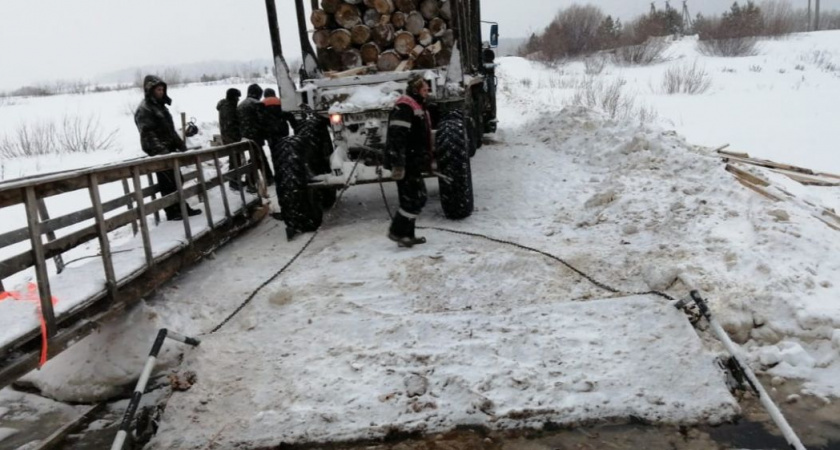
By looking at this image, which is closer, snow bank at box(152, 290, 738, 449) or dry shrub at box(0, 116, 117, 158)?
snow bank at box(152, 290, 738, 449)

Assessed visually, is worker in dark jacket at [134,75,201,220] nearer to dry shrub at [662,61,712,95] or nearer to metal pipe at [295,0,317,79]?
metal pipe at [295,0,317,79]

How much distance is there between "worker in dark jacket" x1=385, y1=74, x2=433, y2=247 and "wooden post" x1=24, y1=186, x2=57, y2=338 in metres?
3.04

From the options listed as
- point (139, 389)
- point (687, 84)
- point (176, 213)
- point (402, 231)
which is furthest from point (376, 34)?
point (687, 84)

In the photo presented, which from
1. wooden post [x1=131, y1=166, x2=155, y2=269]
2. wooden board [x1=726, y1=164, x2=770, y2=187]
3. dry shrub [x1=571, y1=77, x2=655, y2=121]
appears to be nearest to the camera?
wooden post [x1=131, y1=166, x2=155, y2=269]

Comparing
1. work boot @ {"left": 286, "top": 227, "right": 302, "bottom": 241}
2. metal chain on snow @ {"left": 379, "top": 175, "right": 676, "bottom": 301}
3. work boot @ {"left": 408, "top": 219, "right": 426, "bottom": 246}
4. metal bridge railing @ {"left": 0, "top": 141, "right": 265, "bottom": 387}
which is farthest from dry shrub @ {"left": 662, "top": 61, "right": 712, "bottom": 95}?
metal bridge railing @ {"left": 0, "top": 141, "right": 265, "bottom": 387}

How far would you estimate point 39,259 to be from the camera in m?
3.70

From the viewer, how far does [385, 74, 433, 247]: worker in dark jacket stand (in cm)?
577

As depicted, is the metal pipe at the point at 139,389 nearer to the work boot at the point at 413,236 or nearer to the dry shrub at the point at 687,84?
the work boot at the point at 413,236

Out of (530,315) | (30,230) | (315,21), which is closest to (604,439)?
(530,315)

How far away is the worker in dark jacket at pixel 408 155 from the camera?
227 inches

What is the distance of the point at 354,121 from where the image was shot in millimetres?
6773

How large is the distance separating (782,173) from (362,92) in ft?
19.4

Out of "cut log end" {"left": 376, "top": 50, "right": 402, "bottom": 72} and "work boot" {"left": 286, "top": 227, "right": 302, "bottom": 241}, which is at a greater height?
"cut log end" {"left": 376, "top": 50, "right": 402, "bottom": 72}

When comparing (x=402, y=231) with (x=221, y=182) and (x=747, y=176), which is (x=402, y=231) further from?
(x=747, y=176)
